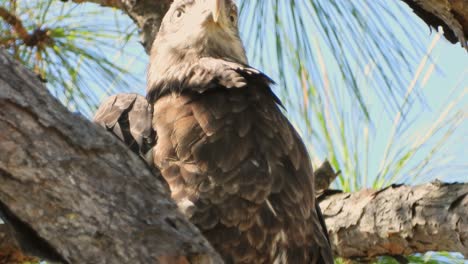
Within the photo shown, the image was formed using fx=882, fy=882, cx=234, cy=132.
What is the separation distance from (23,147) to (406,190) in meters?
1.42

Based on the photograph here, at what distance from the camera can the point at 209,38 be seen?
3203 millimetres

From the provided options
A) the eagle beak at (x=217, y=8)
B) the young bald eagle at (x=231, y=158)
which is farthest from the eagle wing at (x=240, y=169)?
the eagle beak at (x=217, y=8)

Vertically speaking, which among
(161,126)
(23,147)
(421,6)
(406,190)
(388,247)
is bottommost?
(388,247)

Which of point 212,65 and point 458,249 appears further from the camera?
point 212,65

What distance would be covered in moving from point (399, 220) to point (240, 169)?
1.68 ft

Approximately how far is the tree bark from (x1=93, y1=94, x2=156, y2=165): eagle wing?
88 cm

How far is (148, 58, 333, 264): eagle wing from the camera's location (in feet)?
8.25

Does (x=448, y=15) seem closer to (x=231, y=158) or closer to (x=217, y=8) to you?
(x=231, y=158)

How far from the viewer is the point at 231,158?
2588 millimetres

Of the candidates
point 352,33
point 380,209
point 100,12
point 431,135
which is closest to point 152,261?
point 380,209

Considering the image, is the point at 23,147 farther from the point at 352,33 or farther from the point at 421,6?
the point at 352,33

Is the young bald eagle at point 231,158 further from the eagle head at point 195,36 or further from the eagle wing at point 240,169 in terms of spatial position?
the eagle head at point 195,36

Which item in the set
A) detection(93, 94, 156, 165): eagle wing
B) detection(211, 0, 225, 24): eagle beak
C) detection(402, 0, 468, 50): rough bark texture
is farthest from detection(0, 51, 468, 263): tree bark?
detection(211, 0, 225, 24): eagle beak

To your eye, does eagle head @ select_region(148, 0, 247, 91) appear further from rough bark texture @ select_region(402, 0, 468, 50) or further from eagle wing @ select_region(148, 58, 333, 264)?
rough bark texture @ select_region(402, 0, 468, 50)
